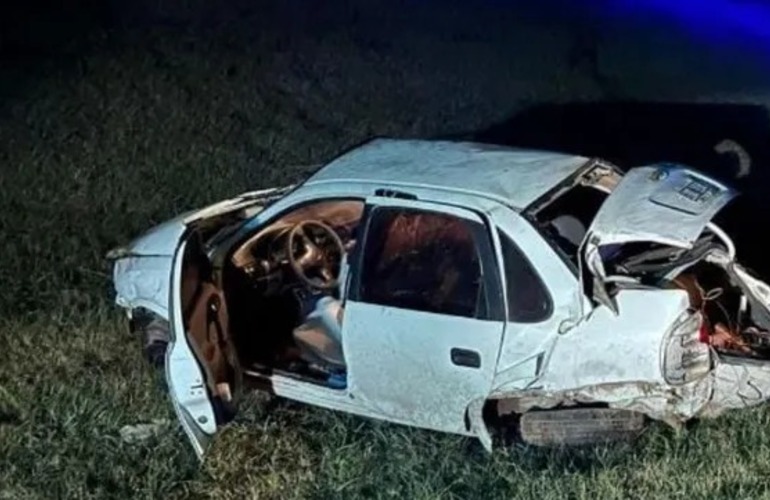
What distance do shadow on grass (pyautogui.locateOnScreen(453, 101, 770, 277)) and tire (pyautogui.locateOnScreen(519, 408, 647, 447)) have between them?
374 centimetres

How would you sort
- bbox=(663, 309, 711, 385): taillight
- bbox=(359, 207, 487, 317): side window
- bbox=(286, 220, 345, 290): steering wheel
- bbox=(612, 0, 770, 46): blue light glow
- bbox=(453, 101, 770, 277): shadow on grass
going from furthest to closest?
bbox=(612, 0, 770, 46): blue light glow → bbox=(453, 101, 770, 277): shadow on grass → bbox=(286, 220, 345, 290): steering wheel → bbox=(359, 207, 487, 317): side window → bbox=(663, 309, 711, 385): taillight

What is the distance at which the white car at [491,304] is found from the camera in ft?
20.4

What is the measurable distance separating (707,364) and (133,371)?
3214 mm

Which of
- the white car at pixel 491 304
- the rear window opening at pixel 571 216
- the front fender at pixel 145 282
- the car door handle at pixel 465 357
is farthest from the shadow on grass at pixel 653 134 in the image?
the front fender at pixel 145 282

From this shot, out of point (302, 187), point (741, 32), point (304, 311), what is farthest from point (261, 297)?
point (741, 32)

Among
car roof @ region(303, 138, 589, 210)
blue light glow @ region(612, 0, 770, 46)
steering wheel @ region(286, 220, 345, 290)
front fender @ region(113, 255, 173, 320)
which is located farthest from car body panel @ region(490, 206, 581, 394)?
blue light glow @ region(612, 0, 770, 46)

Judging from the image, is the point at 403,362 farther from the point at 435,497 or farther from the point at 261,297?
the point at 261,297

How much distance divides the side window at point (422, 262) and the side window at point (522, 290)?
144mm

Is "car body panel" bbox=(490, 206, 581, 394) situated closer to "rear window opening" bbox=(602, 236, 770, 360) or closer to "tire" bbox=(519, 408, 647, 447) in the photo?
"rear window opening" bbox=(602, 236, 770, 360)

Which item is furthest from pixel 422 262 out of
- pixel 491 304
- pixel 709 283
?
pixel 709 283

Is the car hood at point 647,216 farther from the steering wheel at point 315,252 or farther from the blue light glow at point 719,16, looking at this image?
the blue light glow at point 719,16

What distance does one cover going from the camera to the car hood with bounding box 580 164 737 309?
6152 millimetres

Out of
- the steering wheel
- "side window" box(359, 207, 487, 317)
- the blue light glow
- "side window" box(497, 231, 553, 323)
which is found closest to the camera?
"side window" box(497, 231, 553, 323)

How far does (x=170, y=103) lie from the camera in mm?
13164
